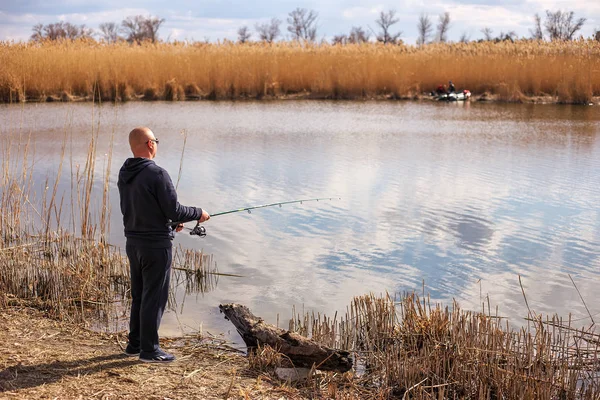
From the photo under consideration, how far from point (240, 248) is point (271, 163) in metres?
5.03

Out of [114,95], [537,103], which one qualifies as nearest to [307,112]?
[114,95]

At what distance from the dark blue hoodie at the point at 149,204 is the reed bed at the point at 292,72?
1759 cm

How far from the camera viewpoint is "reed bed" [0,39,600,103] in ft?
70.8

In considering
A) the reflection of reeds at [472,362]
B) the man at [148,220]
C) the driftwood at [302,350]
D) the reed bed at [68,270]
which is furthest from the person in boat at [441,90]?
the man at [148,220]

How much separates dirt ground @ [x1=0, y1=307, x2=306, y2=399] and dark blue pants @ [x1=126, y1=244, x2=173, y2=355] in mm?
164

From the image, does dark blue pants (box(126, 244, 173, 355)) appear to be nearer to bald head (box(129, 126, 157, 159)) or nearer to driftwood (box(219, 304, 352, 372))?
bald head (box(129, 126, 157, 159))

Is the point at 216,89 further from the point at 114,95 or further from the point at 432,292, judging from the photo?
the point at 432,292

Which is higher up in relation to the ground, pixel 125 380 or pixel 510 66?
pixel 510 66

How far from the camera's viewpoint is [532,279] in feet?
21.3

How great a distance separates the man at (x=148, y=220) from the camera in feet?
13.2

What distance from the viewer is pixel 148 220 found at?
13.3ft

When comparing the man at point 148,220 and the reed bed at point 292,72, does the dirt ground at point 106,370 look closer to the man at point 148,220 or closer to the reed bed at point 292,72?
the man at point 148,220

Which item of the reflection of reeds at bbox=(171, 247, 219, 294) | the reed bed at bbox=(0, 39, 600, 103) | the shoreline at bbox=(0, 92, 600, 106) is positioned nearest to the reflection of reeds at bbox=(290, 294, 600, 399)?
the reflection of reeds at bbox=(171, 247, 219, 294)

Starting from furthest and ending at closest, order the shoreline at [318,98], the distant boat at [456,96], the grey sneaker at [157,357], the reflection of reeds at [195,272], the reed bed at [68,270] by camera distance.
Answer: the distant boat at [456,96]
the shoreline at [318,98]
the reflection of reeds at [195,272]
the reed bed at [68,270]
the grey sneaker at [157,357]
